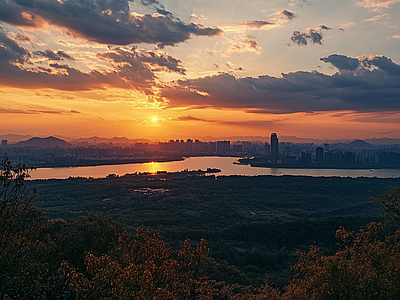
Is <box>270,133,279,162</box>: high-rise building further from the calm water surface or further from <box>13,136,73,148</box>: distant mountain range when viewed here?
<box>13,136,73,148</box>: distant mountain range

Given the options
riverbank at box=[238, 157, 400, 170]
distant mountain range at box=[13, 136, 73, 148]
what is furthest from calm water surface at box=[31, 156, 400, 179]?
distant mountain range at box=[13, 136, 73, 148]

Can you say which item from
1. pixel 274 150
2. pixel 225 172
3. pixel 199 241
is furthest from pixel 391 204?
pixel 274 150

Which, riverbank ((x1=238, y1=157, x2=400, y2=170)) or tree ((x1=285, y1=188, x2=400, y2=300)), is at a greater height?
tree ((x1=285, y1=188, x2=400, y2=300))

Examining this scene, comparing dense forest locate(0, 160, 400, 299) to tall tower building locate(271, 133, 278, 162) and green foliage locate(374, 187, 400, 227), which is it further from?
tall tower building locate(271, 133, 278, 162)

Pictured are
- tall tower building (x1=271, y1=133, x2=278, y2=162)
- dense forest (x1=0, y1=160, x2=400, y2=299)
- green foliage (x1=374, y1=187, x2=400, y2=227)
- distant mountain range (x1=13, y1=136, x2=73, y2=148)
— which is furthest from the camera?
distant mountain range (x1=13, y1=136, x2=73, y2=148)

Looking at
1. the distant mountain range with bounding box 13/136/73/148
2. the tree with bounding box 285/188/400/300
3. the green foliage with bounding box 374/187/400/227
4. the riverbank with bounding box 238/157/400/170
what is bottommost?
the riverbank with bounding box 238/157/400/170

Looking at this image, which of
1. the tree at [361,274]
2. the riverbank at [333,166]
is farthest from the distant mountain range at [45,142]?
the tree at [361,274]

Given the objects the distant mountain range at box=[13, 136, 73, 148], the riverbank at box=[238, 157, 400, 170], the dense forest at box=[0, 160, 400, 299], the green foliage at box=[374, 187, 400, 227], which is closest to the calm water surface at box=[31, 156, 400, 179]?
the riverbank at box=[238, 157, 400, 170]

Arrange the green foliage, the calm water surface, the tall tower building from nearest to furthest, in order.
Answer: the green foliage → the calm water surface → the tall tower building

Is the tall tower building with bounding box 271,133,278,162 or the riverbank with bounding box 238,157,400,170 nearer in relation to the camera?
the riverbank with bounding box 238,157,400,170

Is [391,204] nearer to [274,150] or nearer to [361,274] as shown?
[361,274]

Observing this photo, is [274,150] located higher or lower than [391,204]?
higher
